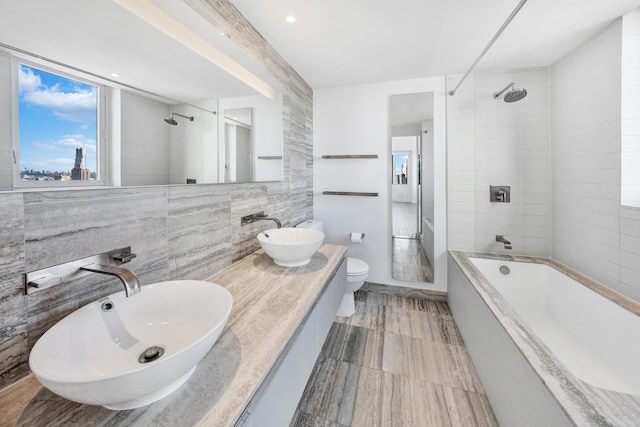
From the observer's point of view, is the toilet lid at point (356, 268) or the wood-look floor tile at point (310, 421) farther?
the toilet lid at point (356, 268)

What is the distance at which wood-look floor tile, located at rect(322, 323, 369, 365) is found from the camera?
1874 millimetres

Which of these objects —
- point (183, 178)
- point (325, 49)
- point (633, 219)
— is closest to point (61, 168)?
point (183, 178)

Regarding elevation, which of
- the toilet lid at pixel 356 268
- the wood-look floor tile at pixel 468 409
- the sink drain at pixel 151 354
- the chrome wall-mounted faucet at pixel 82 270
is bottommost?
the wood-look floor tile at pixel 468 409

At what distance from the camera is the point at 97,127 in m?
0.85

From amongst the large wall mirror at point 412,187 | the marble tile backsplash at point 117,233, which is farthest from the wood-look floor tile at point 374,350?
the marble tile backsplash at point 117,233

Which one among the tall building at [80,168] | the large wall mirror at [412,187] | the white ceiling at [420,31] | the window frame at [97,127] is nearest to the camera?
the window frame at [97,127]

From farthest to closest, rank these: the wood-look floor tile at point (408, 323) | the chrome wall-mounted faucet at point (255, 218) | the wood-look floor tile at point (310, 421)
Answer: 1. the wood-look floor tile at point (408, 323)
2. the chrome wall-mounted faucet at point (255, 218)
3. the wood-look floor tile at point (310, 421)

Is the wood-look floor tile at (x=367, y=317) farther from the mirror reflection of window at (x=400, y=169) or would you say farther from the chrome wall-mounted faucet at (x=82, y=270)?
the chrome wall-mounted faucet at (x=82, y=270)

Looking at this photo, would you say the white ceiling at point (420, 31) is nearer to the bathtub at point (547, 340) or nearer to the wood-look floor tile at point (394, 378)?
the bathtub at point (547, 340)

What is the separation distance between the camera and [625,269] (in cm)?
162

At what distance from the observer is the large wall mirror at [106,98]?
69 cm

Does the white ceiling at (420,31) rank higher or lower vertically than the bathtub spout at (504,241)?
higher

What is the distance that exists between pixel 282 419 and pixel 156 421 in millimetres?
465

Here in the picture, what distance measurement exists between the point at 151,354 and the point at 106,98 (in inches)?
34.2
